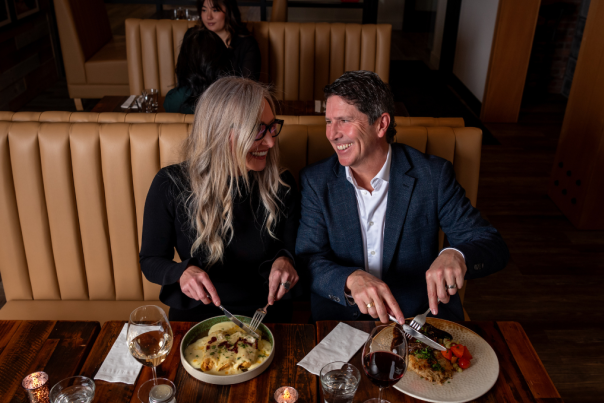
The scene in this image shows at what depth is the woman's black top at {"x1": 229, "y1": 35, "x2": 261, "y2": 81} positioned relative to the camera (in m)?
3.61

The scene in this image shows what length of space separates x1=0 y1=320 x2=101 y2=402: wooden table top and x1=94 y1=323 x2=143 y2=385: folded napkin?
71 millimetres

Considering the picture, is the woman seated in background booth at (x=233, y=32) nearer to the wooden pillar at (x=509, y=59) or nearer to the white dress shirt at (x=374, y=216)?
the white dress shirt at (x=374, y=216)

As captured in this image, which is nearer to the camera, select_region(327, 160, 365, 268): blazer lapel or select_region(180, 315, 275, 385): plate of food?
select_region(180, 315, 275, 385): plate of food

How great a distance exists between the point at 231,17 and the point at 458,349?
3.05m

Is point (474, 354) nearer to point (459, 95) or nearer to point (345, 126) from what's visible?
point (345, 126)

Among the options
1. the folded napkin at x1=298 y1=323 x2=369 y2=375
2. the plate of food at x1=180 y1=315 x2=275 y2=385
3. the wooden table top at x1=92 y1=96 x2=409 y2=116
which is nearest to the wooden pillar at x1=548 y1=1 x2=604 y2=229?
the wooden table top at x1=92 y1=96 x2=409 y2=116

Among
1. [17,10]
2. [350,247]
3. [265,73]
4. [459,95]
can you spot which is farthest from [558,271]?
[17,10]

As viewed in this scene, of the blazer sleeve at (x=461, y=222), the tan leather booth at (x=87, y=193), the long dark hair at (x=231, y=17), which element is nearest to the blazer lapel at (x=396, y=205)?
the blazer sleeve at (x=461, y=222)

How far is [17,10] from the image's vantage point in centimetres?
522

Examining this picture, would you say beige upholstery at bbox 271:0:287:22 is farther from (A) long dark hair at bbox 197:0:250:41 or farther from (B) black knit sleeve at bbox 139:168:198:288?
(B) black knit sleeve at bbox 139:168:198:288

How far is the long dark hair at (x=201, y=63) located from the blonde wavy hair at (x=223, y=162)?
1.25 metres

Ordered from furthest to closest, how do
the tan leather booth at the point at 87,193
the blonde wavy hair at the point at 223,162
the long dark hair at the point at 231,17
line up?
the long dark hair at the point at 231,17
the tan leather booth at the point at 87,193
the blonde wavy hair at the point at 223,162

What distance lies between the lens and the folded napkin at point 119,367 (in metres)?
1.21

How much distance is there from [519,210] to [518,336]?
256 cm
